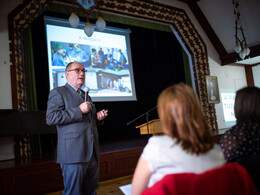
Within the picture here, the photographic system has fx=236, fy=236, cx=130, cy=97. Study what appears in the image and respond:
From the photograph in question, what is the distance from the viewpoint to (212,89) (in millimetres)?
7406

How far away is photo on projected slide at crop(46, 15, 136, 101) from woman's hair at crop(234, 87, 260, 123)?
4136mm

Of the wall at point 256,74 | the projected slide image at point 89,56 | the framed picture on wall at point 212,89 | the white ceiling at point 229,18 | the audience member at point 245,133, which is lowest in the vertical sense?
the audience member at point 245,133

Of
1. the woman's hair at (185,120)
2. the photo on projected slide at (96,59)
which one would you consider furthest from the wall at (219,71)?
the woman's hair at (185,120)

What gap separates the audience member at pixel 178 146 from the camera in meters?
0.87

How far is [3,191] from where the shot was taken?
262cm

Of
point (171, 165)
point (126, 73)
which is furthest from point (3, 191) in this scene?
point (126, 73)

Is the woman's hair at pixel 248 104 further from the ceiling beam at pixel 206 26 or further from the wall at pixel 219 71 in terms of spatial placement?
the ceiling beam at pixel 206 26

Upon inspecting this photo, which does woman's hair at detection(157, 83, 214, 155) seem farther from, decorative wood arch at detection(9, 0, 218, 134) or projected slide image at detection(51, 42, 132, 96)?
projected slide image at detection(51, 42, 132, 96)

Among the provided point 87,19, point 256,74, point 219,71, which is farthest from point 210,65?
point 87,19

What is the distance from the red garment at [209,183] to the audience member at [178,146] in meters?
0.06

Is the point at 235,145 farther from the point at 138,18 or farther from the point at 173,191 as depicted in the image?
the point at 138,18

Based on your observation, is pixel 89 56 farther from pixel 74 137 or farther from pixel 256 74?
pixel 256 74

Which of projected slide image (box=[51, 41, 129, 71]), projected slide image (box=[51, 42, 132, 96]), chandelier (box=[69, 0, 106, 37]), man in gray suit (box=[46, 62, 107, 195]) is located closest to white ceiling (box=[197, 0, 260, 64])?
projected slide image (box=[51, 41, 129, 71])

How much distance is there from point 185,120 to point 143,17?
5762mm
